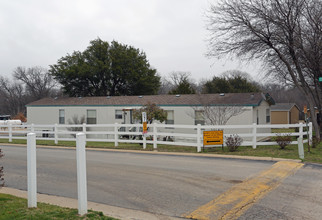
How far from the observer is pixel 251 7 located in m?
17.9

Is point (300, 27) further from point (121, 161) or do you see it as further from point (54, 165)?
point (54, 165)

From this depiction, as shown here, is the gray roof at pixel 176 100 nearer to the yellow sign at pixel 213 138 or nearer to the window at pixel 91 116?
the window at pixel 91 116

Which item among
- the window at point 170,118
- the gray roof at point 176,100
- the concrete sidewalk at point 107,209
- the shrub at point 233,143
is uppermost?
the gray roof at point 176,100

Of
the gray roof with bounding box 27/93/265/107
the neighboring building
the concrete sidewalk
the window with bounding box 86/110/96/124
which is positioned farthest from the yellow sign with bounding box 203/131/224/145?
the neighboring building

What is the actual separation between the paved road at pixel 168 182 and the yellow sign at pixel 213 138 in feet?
6.81

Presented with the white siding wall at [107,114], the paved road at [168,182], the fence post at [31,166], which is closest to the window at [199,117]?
the white siding wall at [107,114]

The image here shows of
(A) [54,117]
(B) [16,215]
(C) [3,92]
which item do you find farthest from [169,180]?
(C) [3,92]

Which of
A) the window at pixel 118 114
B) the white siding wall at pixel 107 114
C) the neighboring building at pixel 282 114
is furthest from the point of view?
the neighboring building at pixel 282 114

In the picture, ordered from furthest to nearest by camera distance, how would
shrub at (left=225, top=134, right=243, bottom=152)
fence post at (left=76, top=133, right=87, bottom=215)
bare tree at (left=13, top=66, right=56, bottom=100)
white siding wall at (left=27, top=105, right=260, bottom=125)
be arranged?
bare tree at (left=13, top=66, right=56, bottom=100), white siding wall at (left=27, top=105, right=260, bottom=125), shrub at (left=225, top=134, right=243, bottom=152), fence post at (left=76, top=133, right=87, bottom=215)

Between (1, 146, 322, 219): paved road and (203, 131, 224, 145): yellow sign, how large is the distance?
2.07 meters

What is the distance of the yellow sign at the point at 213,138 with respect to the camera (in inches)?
603

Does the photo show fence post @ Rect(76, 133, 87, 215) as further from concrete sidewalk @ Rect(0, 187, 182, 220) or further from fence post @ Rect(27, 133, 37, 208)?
fence post @ Rect(27, 133, 37, 208)

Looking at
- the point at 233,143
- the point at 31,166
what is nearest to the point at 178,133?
the point at 233,143

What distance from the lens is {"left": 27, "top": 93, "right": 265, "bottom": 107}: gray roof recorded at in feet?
79.1
